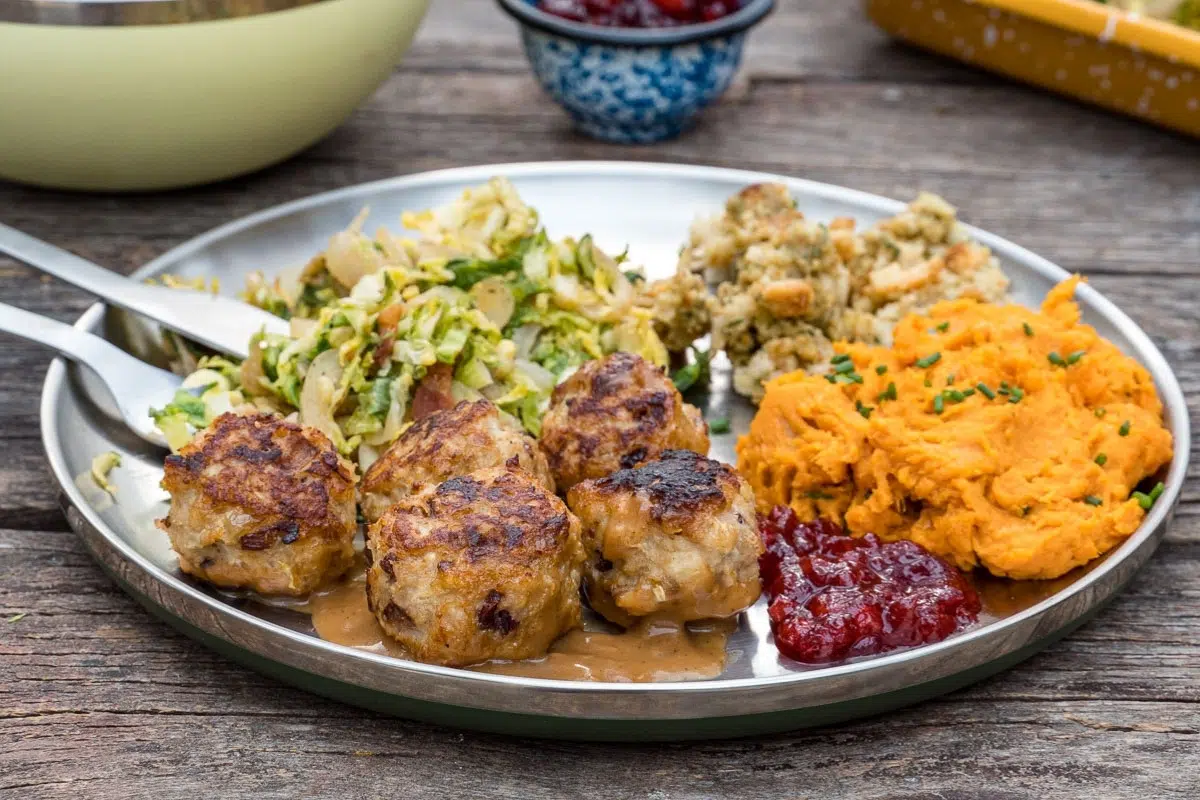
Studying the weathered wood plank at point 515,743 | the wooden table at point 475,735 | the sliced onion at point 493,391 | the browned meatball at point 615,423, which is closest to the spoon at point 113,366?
the wooden table at point 475,735

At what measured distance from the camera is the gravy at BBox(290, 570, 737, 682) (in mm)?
2764

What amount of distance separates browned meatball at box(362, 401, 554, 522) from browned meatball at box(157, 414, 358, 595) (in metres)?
0.11

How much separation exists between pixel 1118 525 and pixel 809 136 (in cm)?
315

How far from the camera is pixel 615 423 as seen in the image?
3285 millimetres

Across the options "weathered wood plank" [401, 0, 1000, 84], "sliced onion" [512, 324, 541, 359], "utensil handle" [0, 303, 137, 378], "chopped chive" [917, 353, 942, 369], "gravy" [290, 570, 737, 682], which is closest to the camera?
"gravy" [290, 570, 737, 682]

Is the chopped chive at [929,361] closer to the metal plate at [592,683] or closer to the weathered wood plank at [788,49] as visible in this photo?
the metal plate at [592,683]

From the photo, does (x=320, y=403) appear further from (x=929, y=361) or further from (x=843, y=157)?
(x=843, y=157)

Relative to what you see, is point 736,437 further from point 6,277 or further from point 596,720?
point 6,277

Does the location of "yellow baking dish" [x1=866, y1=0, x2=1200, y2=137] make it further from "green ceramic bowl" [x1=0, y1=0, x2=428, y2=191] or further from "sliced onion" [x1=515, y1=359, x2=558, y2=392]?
"sliced onion" [x1=515, y1=359, x2=558, y2=392]

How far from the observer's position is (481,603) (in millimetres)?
2666

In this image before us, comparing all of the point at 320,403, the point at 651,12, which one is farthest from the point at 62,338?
the point at 651,12

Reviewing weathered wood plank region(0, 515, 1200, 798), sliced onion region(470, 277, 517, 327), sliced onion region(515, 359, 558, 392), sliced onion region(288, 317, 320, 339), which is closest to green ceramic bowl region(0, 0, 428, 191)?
sliced onion region(288, 317, 320, 339)

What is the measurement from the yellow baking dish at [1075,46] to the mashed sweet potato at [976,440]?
6.95ft

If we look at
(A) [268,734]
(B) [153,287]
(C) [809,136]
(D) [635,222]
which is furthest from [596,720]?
(C) [809,136]
